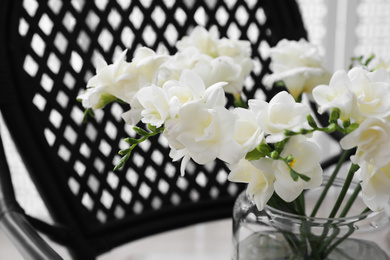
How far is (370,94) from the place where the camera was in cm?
44

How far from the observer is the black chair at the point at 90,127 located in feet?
2.64

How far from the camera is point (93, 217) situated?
0.91 metres

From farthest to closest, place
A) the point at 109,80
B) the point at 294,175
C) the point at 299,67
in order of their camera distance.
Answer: the point at 299,67 → the point at 109,80 → the point at 294,175

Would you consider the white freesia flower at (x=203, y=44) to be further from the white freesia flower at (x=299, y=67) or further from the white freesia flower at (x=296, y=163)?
the white freesia flower at (x=296, y=163)

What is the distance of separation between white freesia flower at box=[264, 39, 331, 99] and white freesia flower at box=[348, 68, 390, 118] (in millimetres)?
169

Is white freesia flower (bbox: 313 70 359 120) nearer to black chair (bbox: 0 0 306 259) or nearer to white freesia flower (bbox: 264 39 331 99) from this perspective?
white freesia flower (bbox: 264 39 331 99)

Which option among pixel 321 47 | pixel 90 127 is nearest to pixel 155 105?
pixel 90 127

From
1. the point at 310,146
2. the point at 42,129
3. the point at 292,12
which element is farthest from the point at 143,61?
the point at 292,12

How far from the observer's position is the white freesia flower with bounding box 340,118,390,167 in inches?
16.4

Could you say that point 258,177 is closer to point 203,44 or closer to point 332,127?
point 332,127

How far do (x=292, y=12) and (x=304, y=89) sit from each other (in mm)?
394

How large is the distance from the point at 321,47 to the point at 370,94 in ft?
4.50

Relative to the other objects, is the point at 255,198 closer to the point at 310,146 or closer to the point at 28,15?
the point at 310,146

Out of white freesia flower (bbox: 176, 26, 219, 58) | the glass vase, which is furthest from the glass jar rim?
white freesia flower (bbox: 176, 26, 219, 58)
